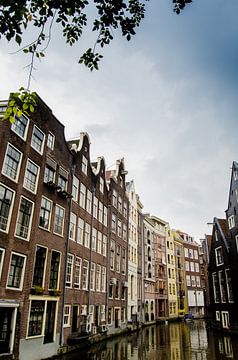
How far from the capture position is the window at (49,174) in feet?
70.7

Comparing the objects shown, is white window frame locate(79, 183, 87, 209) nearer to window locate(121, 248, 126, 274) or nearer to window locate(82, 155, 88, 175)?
window locate(82, 155, 88, 175)

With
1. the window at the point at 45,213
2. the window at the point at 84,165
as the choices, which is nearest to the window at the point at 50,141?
the window at the point at 45,213

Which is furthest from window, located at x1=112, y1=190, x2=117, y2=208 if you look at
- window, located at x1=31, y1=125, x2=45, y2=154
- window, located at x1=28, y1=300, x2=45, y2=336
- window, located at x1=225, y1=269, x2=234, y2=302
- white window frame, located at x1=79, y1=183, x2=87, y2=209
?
window, located at x1=28, y1=300, x2=45, y2=336

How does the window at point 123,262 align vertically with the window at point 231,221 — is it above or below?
below

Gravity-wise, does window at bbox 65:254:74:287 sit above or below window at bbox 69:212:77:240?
below

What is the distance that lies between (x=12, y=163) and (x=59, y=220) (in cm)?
671

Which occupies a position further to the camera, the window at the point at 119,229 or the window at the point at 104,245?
the window at the point at 119,229

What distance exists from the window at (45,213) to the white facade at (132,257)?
24344 mm

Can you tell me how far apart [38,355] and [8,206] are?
360 inches

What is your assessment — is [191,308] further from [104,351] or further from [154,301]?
[104,351]

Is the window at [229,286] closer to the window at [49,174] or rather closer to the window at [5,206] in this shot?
the window at [49,174]

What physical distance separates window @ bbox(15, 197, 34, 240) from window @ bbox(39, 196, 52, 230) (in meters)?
1.39

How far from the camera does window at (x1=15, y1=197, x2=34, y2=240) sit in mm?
17938

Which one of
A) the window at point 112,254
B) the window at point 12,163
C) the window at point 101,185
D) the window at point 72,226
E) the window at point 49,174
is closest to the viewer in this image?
the window at point 12,163
